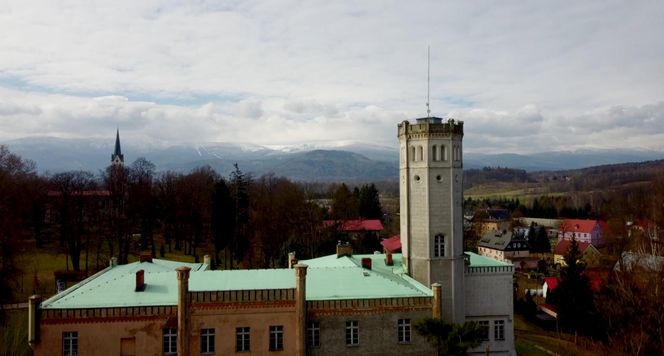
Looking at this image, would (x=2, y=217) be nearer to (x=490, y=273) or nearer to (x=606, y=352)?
(x=490, y=273)

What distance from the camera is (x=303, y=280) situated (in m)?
27.9

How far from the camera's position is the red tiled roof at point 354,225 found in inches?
3029

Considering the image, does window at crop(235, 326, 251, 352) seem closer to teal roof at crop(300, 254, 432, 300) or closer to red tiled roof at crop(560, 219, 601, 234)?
teal roof at crop(300, 254, 432, 300)

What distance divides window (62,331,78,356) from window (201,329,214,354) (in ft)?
21.0

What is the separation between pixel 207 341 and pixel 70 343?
6.92m

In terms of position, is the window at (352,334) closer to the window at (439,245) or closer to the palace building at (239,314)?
the palace building at (239,314)

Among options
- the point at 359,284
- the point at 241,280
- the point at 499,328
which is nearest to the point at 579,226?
the point at 499,328

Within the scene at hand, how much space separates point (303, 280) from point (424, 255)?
10206mm

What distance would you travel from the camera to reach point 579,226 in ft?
365

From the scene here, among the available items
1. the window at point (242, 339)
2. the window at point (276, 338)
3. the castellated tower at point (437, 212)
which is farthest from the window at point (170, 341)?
the castellated tower at point (437, 212)

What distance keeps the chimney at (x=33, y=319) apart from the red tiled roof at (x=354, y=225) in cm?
4992

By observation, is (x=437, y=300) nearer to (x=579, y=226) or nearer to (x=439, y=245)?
(x=439, y=245)

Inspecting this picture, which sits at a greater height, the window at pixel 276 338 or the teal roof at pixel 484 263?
the teal roof at pixel 484 263

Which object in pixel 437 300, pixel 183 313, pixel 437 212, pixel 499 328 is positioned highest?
pixel 437 212
